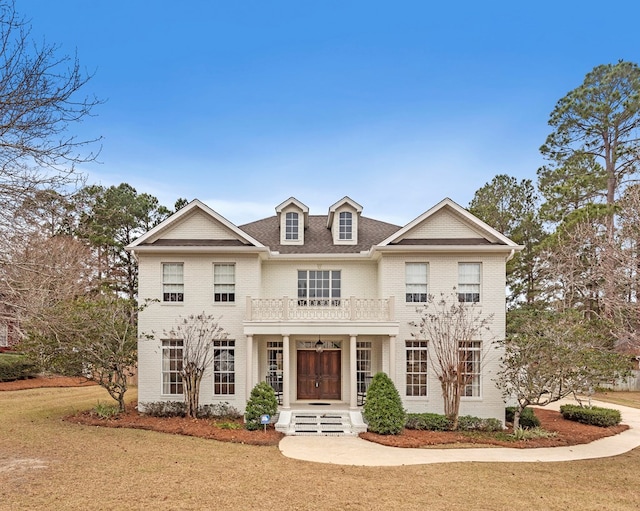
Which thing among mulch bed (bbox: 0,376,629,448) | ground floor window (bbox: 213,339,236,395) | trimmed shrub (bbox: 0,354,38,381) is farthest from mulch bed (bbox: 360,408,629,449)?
trimmed shrub (bbox: 0,354,38,381)

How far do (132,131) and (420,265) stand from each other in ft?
37.2

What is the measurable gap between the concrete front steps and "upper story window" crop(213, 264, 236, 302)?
4843mm

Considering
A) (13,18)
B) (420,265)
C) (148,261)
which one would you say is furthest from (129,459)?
(420,265)

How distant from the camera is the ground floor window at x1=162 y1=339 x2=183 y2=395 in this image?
18.8 meters

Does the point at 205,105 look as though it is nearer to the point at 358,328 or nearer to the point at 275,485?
the point at 358,328

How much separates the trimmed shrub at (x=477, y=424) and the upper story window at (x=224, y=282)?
9.51 meters

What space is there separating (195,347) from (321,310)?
4948 millimetres

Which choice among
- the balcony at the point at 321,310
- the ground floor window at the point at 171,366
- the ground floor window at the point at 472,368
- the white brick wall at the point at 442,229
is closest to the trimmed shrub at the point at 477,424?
the ground floor window at the point at 472,368

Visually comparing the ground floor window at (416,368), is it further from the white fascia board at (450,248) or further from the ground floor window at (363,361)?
the white fascia board at (450,248)

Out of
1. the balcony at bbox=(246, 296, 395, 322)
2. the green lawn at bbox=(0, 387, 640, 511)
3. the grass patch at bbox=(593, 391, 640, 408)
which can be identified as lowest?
the grass patch at bbox=(593, 391, 640, 408)

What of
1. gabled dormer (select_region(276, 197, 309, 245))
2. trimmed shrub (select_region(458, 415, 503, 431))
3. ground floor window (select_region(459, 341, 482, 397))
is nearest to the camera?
trimmed shrub (select_region(458, 415, 503, 431))

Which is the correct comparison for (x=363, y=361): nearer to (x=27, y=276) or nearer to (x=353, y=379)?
(x=353, y=379)

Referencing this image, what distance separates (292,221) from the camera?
20766 millimetres

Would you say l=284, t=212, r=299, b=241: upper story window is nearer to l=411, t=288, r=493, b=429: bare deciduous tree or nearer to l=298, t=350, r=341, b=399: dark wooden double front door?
l=298, t=350, r=341, b=399: dark wooden double front door
